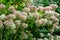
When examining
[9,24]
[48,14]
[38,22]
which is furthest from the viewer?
[48,14]

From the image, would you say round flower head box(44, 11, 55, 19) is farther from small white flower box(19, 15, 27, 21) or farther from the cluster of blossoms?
small white flower box(19, 15, 27, 21)

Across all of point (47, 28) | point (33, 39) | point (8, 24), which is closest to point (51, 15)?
point (47, 28)

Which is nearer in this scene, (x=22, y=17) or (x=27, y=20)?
(x=22, y=17)

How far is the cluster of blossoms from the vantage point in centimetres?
294

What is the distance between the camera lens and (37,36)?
3.38 m

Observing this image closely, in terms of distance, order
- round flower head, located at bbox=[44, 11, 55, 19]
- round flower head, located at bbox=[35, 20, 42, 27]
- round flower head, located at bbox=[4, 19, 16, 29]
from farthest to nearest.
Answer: round flower head, located at bbox=[44, 11, 55, 19]
round flower head, located at bbox=[35, 20, 42, 27]
round flower head, located at bbox=[4, 19, 16, 29]

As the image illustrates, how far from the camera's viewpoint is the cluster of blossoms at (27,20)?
294 cm

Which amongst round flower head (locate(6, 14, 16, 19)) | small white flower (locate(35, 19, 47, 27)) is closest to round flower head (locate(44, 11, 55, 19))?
small white flower (locate(35, 19, 47, 27))

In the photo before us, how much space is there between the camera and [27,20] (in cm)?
316

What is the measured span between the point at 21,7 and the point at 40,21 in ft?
Answer: 1.29

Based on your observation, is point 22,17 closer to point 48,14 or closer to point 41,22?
point 41,22

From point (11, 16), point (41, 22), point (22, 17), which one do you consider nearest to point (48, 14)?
point (41, 22)

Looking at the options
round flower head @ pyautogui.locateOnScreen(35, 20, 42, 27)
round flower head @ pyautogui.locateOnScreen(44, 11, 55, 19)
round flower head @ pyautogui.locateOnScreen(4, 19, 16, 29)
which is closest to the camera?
round flower head @ pyautogui.locateOnScreen(4, 19, 16, 29)

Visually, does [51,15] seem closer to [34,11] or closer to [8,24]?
[34,11]
